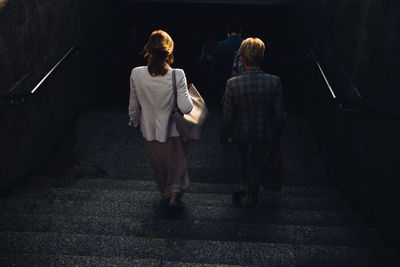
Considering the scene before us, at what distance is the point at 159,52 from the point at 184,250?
4.99 feet

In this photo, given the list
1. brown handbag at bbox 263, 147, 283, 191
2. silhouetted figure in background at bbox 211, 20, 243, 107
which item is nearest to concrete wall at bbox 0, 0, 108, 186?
silhouetted figure in background at bbox 211, 20, 243, 107

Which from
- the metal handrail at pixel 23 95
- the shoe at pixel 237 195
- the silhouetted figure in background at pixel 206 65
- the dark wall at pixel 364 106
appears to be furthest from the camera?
the silhouetted figure in background at pixel 206 65

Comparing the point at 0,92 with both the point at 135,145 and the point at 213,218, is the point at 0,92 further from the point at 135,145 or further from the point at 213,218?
the point at 213,218

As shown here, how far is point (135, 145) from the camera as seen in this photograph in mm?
5391

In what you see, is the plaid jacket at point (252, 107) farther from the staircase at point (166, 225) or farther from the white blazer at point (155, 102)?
the staircase at point (166, 225)

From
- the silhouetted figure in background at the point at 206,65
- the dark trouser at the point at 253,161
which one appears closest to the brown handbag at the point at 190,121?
the dark trouser at the point at 253,161

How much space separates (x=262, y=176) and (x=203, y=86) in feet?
19.4

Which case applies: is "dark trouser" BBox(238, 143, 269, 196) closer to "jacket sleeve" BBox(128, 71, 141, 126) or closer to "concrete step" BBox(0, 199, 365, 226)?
"concrete step" BBox(0, 199, 365, 226)

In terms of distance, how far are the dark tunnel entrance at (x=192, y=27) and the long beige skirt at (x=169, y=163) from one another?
6080 mm

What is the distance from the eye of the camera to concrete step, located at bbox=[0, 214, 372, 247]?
10.0 feet

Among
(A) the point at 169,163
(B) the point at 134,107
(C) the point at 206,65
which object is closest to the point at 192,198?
(A) the point at 169,163

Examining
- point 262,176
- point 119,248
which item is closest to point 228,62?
point 262,176

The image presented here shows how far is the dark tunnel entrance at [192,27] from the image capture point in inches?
389

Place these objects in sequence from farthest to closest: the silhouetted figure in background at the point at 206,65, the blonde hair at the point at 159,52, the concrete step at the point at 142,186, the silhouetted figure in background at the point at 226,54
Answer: the silhouetted figure in background at the point at 206,65 → the silhouetted figure in background at the point at 226,54 → the concrete step at the point at 142,186 → the blonde hair at the point at 159,52
